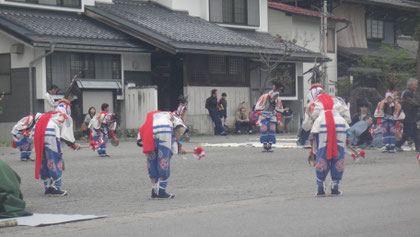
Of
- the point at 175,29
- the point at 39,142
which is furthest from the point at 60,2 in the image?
the point at 39,142

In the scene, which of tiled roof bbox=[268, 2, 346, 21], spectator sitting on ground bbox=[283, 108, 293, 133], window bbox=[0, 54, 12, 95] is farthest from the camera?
tiled roof bbox=[268, 2, 346, 21]

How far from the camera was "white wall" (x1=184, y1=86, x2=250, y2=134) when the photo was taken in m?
30.7

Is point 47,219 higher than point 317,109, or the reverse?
point 317,109

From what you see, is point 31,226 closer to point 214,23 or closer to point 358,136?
point 358,136

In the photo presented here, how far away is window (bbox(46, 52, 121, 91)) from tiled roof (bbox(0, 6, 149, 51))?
2.77ft

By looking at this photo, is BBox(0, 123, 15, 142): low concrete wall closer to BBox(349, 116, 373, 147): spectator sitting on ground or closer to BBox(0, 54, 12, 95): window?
BBox(0, 54, 12, 95): window

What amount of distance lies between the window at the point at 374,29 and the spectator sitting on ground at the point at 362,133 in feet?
79.6

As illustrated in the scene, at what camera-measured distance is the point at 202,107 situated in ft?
103

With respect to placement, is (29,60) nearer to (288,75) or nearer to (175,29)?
(175,29)

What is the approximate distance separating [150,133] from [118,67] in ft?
59.5

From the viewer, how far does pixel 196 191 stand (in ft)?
42.6

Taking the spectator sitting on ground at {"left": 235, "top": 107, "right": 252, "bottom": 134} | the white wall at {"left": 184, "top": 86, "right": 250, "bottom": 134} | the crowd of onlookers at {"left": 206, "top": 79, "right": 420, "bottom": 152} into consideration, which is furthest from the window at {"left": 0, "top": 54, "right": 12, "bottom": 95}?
the crowd of onlookers at {"left": 206, "top": 79, "right": 420, "bottom": 152}

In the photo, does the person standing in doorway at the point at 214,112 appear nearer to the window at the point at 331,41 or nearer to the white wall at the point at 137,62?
the white wall at the point at 137,62

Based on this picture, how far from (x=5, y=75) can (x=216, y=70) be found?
899 cm
